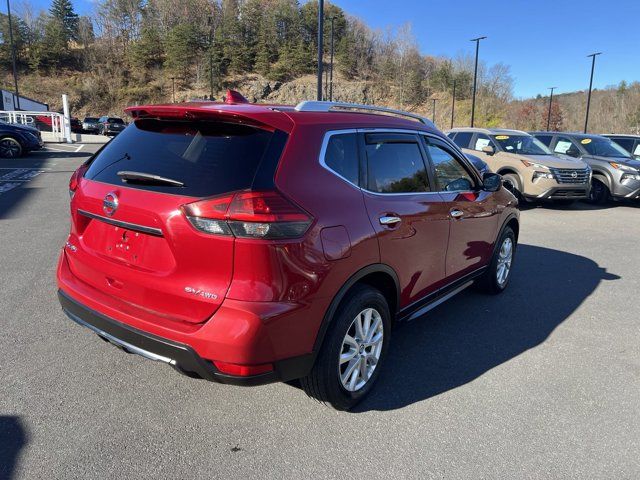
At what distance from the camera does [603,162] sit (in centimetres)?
1211

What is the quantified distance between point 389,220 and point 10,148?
18911 mm

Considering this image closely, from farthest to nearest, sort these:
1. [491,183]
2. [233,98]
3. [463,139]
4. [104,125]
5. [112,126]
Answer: [104,125] < [112,126] < [463,139] < [491,183] < [233,98]

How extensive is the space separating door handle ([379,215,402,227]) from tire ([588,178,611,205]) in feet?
37.5

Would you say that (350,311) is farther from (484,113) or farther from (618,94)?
(618,94)

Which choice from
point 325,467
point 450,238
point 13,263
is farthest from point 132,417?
point 13,263

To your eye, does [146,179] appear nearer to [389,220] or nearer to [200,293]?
[200,293]

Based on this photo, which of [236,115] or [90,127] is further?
[90,127]

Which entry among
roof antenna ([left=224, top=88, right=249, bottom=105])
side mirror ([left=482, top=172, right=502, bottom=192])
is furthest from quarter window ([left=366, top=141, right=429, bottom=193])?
side mirror ([left=482, top=172, right=502, bottom=192])

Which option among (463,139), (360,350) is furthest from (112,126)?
(360,350)

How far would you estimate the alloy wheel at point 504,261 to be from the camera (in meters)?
4.99

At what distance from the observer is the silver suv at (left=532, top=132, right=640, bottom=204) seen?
460 inches

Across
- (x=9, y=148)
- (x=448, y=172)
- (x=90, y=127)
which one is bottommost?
(x=9, y=148)

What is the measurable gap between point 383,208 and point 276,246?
935mm

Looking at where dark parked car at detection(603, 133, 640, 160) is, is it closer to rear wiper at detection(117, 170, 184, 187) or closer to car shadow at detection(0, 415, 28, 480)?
rear wiper at detection(117, 170, 184, 187)
